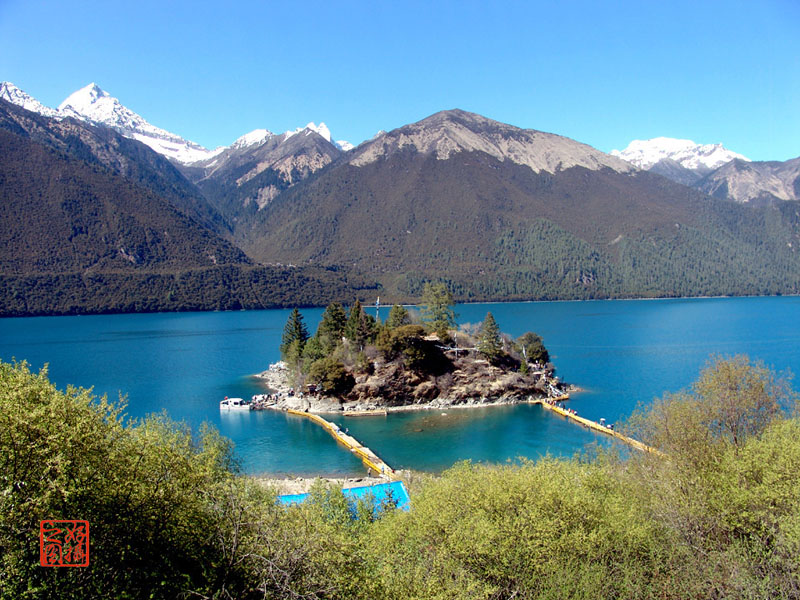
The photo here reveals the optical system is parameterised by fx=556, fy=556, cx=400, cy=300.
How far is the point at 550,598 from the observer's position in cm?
1479

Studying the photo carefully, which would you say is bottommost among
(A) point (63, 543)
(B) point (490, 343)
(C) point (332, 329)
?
(B) point (490, 343)

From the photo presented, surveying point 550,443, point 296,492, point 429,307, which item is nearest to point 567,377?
point 429,307

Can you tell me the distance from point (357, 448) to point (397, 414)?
13.9 meters

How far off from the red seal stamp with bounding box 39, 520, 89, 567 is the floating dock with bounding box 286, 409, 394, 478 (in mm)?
30317

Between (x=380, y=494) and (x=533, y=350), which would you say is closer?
Result: (x=380, y=494)

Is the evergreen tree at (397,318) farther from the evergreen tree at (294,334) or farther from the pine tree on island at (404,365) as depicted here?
the evergreen tree at (294,334)

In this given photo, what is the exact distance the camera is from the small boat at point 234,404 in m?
63.9

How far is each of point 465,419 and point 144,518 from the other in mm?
48387

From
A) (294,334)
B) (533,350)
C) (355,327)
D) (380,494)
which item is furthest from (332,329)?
(380,494)

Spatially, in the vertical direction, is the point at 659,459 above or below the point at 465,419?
above

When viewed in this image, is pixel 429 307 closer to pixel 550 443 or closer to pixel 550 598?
pixel 550 443

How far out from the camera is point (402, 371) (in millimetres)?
64438

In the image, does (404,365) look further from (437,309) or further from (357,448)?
(357,448)

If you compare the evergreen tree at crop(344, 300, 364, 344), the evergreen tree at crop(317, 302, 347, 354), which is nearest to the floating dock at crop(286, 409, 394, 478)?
the evergreen tree at crop(344, 300, 364, 344)
